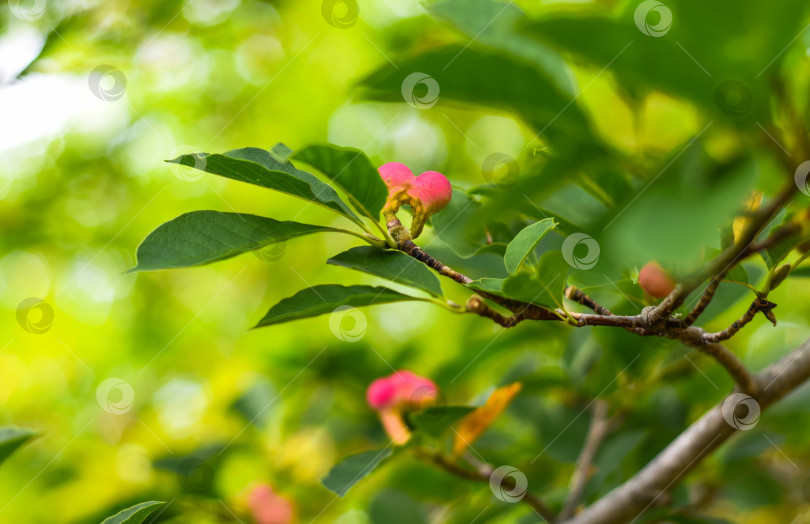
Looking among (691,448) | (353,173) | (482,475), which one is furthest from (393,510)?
(353,173)

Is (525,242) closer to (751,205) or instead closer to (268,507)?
(751,205)

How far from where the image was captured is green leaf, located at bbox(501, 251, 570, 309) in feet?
1.65

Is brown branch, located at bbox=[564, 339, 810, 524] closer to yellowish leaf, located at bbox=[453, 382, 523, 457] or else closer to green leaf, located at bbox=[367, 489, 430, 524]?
yellowish leaf, located at bbox=[453, 382, 523, 457]

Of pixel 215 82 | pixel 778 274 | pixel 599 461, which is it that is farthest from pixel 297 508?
pixel 215 82

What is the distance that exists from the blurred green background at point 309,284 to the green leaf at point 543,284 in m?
0.04

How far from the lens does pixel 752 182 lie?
0.30 m

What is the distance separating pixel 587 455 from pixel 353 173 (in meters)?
0.75

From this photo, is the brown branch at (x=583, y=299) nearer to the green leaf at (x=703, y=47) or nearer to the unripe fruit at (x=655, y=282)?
the unripe fruit at (x=655, y=282)

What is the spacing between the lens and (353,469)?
791 millimetres

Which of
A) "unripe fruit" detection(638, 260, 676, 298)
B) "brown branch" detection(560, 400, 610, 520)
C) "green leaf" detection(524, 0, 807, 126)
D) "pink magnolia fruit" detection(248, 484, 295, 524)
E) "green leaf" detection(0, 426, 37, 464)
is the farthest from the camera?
"pink magnolia fruit" detection(248, 484, 295, 524)

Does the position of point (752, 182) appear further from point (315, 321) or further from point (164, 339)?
point (164, 339)

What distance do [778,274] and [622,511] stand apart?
17.2 inches

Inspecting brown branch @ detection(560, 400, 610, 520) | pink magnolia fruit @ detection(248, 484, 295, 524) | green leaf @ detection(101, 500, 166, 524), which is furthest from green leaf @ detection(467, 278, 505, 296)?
pink magnolia fruit @ detection(248, 484, 295, 524)

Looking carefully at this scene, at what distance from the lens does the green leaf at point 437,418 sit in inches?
33.4
